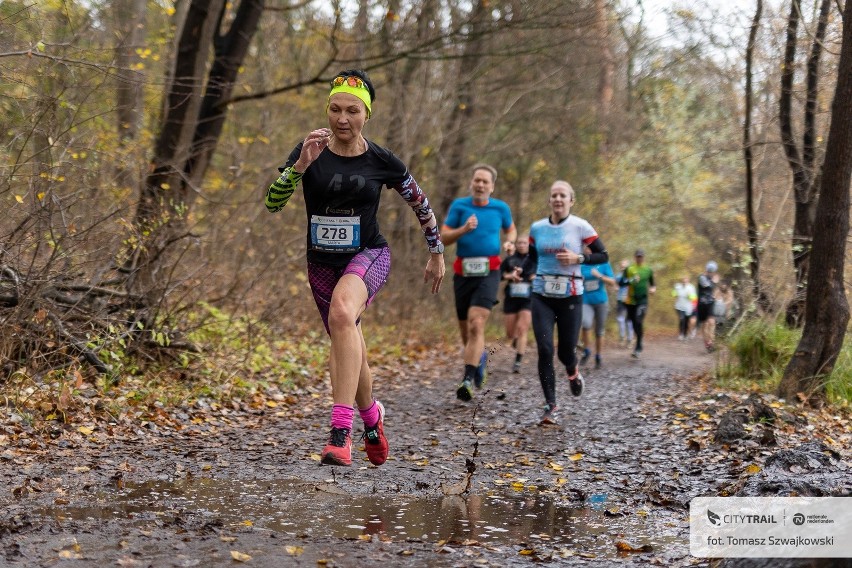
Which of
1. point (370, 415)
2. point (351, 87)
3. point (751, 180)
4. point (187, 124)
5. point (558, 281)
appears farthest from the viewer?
point (751, 180)

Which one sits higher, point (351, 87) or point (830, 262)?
point (351, 87)

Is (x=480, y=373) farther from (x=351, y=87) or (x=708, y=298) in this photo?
(x=708, y=298)

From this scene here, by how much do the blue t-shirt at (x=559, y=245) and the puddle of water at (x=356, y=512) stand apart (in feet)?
10.7

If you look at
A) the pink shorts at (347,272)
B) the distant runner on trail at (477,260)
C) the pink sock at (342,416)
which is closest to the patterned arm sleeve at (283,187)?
the pink shorts at (347,272)

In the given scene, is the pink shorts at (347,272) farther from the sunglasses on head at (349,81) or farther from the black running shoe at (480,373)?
the black running shoe at (480,373)

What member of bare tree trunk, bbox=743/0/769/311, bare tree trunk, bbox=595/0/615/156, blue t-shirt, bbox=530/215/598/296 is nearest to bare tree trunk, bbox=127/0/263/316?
blue t-shirt, bbox=530/215/598/296

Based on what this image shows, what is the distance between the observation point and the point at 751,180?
1448 centimetres

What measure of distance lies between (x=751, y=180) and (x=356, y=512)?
38.3 feet

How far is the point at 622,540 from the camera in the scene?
4.27 meters

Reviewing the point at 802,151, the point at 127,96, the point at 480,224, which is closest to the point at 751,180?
the point at 802,151

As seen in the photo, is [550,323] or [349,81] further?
[550,323]

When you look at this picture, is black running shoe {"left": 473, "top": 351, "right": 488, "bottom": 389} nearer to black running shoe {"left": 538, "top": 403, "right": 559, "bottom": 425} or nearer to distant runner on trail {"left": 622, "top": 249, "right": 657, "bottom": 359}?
black running shoe {"left": 538, "top": 403, "right": 559, "bottom": 425}

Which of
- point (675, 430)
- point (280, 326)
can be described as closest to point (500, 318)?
point (280, 326)

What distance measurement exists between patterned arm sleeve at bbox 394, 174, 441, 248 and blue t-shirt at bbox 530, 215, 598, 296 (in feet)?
8.93
